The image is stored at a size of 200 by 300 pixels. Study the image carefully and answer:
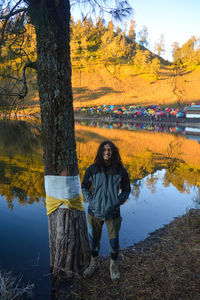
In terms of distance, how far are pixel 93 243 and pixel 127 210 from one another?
3.45 m

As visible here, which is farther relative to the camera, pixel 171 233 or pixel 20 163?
pixel 20 163

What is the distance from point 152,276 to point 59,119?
228 cm

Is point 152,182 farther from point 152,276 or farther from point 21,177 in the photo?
point 152,276

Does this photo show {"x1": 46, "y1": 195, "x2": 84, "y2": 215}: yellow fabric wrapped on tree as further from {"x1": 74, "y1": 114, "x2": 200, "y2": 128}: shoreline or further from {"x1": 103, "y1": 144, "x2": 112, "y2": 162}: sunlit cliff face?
{"x1": 74, "y1": 114, "x2": 200, "y2": 128}: shoreline

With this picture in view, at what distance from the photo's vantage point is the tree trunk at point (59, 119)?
107 inches

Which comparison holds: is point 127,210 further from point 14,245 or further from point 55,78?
point 55,78

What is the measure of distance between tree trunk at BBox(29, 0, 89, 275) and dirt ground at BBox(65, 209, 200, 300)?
0.36 metres

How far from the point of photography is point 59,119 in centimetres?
286

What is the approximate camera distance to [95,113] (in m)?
44.8

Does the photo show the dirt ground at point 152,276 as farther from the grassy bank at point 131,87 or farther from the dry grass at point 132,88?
the dry grass at point 132,88

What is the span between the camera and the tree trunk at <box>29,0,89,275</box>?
8.94 ft

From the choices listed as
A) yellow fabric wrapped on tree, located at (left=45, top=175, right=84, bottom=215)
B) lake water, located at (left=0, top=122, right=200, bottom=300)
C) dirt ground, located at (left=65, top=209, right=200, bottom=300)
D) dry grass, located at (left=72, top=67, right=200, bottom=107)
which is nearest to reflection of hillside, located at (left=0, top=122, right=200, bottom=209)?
lake water, located at (left=0, top=122, right=200, bottom=300)

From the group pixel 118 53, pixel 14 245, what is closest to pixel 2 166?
pixel 14 245

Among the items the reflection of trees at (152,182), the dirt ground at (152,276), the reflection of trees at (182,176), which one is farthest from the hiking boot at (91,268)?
the reflection of trees at (182,176)
